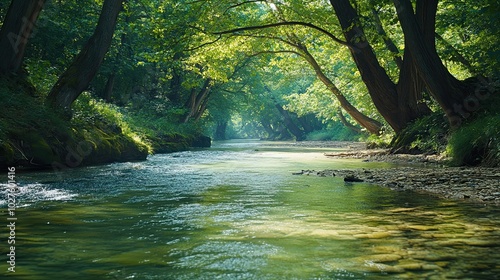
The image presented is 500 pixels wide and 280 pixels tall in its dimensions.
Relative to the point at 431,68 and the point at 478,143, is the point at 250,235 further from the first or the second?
the point at 431,68

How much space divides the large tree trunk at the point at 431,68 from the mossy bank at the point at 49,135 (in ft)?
32.0

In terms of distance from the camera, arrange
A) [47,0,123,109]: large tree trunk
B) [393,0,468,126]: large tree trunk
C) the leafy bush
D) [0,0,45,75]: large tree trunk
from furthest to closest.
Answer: [47,0,123,109]: large tree trunk
[393,0,468,126]: large tree trunk
[0,0,45,75]: large tree trunk
the leafy bush

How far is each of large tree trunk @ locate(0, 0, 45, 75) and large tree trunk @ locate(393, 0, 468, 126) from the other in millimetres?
9973

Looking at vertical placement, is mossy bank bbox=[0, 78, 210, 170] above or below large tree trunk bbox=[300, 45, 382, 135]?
below

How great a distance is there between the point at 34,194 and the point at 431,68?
421 inches

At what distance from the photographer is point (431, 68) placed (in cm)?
1298

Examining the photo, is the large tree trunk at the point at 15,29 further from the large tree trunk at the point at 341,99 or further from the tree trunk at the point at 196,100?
the tree trunk at the point at 196,100

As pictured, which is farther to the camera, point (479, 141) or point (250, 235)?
point (479, 141)

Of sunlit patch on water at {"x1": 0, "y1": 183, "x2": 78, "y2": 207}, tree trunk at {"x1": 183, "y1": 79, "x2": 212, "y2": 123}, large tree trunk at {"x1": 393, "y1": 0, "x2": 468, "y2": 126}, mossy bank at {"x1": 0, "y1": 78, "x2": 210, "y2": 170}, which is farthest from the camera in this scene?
tree trunk at {"x1": 183, "y1": 79, "x2": 212, "y2": 123}

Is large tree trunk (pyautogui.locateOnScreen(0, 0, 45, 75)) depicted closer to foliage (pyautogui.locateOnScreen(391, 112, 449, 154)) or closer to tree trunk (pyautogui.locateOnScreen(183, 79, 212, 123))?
foliage (pyautogui.locateOnScreen(391, 112, 449, 154))

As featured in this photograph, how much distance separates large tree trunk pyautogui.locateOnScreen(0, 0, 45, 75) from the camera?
12211mm

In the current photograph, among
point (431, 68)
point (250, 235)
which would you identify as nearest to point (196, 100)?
point (431, 68)

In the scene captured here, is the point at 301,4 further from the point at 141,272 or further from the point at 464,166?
the point at 141,272

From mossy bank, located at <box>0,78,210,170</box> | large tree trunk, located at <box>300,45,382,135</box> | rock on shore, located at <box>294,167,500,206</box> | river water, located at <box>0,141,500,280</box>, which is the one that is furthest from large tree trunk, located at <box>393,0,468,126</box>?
mossy bank, located at <box>0,78,210,170</box>
